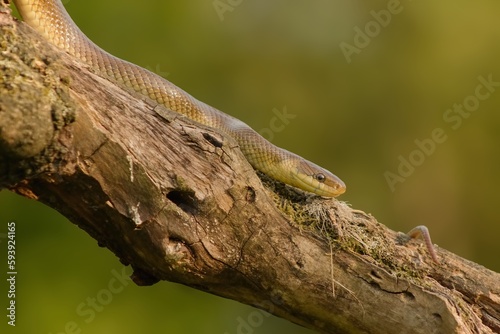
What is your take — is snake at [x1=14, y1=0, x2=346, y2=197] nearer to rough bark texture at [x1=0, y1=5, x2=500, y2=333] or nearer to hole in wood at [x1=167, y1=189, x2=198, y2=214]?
rough bark texture at [x1=0, y1=5, x2=500, y2=333]

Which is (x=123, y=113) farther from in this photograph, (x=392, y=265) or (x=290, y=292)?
(x=392, y=265)

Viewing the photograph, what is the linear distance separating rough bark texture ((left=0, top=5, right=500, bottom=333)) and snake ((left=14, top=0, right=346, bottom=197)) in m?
0.60

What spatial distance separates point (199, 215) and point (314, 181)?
5.43ft

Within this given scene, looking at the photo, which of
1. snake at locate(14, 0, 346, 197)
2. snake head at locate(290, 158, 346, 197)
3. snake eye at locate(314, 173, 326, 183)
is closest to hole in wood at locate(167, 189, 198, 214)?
snake at locate(14, 0, 346, 197)

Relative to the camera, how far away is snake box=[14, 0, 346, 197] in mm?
4117

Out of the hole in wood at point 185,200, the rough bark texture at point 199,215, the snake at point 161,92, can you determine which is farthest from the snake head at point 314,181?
the hole in wood at point 185,200

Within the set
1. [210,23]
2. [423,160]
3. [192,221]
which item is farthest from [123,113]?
[423,160]

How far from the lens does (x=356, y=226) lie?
12.3ft

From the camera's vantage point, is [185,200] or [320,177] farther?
[320,177]

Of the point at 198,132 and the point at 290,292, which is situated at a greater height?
the point at 198,132

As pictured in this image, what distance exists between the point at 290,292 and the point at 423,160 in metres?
Answer: 6.27

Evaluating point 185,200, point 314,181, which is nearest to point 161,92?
point 314,181

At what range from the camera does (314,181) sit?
4.55 metres

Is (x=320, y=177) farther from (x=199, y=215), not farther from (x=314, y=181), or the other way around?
(x=199, y=215)
